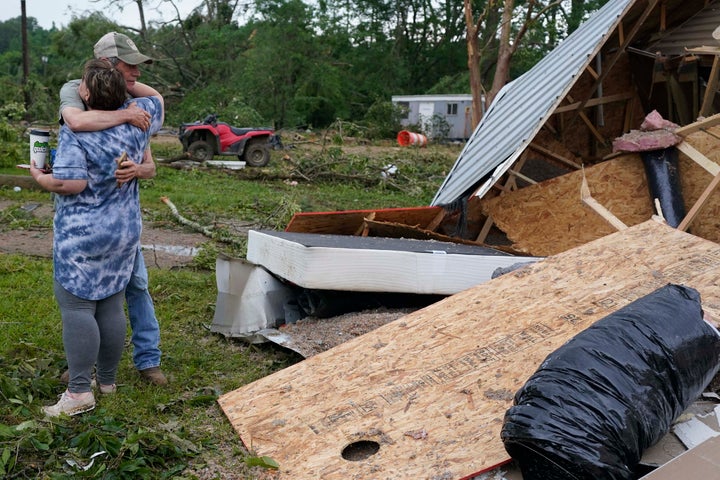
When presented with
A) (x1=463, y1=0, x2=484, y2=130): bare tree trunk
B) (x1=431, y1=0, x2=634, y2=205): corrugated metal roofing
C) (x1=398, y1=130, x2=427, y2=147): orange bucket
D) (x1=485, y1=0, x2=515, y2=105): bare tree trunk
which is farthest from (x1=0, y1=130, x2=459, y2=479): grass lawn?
(x1=398, y1=130, x2=427, y2=147): orange bucket

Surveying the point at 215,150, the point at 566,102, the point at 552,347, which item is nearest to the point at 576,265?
the point at 552,347

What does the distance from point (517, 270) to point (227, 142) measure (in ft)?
41.5

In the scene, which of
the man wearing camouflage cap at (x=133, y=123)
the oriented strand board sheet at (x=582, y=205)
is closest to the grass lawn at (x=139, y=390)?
the man wearing camouflage cap at (x=133, y=123)

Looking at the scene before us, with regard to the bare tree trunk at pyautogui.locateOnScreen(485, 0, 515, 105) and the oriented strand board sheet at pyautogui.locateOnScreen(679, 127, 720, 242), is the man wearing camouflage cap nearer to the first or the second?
the oriented strand board sheet at pyautogui.locateOnScreen(679, 127, 720, 242)

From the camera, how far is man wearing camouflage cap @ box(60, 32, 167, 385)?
3.56 m

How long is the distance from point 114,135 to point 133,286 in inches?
34.0

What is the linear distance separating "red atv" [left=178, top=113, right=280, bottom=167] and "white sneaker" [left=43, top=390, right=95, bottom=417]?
41.8 ft

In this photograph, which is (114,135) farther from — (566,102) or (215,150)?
(215,150)

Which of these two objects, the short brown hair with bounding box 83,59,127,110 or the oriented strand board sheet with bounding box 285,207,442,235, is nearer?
the short brown hair with bounding box 83,59,127,110

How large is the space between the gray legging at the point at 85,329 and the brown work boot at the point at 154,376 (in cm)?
39

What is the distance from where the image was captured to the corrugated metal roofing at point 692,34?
7082 mm

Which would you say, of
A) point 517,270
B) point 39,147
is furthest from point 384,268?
point 39,147

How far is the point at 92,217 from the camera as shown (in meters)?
3.54

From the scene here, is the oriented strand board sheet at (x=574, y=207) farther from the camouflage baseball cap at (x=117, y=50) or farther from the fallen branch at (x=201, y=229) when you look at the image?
the camouflage baseball cap at (x=117, y=50)
